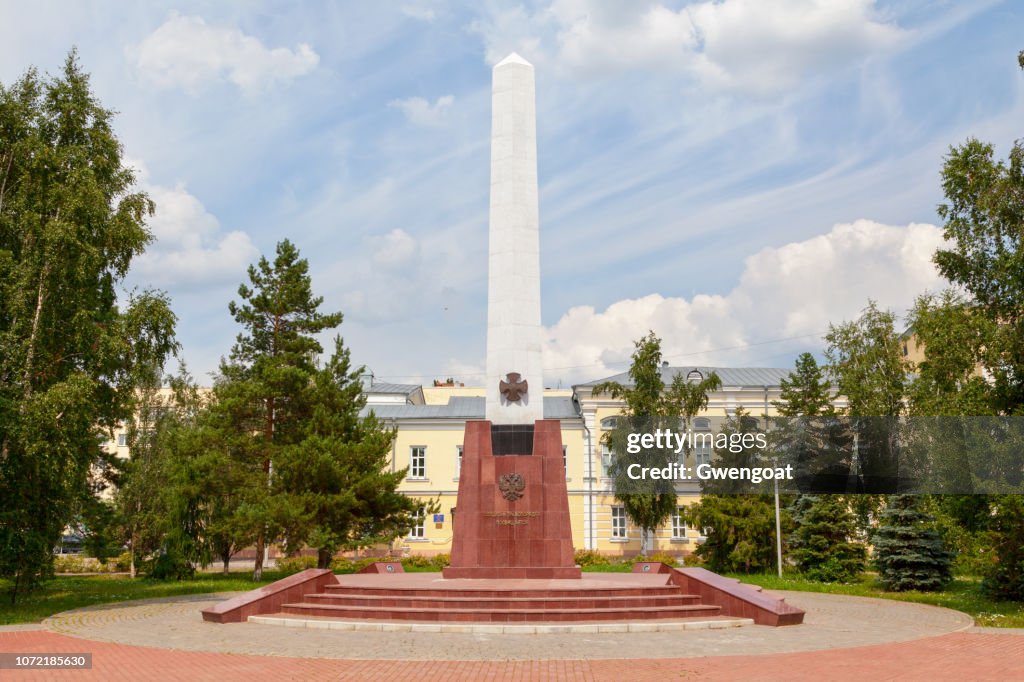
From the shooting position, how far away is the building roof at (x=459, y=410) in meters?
39.0

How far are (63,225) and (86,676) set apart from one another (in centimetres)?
983

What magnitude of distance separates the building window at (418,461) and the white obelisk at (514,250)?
20.5 m

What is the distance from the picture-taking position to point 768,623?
13.2 metres

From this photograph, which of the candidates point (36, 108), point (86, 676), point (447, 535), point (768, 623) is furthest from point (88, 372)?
point (447, 535)

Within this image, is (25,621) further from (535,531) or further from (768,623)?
(768,623)

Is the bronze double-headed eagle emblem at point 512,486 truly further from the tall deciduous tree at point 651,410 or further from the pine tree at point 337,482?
the tall deciduous tree at point 651,410

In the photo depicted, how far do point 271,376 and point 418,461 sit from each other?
14343 mm

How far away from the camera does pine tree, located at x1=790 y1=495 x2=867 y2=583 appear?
24.4 m

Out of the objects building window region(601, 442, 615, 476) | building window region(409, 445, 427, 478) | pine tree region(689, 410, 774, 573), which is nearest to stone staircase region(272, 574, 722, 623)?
pine tree region(689, 410, 774, 573)

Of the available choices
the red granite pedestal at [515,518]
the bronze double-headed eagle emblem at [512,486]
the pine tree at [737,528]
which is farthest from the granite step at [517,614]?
the pine tree at [737,528]

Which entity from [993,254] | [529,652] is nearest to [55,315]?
[529,652]

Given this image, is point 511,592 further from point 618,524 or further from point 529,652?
point 618,524

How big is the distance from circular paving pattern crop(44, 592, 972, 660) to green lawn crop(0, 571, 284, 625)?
1025 mm

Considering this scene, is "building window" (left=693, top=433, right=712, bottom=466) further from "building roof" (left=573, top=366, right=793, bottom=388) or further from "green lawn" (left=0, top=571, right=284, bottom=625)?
"green lawn" (left=0, top=571, right=284, bottom=625)
